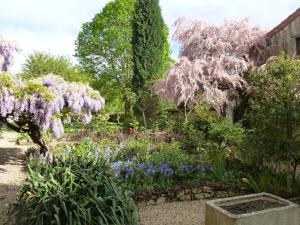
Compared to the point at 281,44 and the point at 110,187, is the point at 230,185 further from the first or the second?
the point at 281,44

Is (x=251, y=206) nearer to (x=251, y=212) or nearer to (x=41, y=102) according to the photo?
(x=251, y=212)

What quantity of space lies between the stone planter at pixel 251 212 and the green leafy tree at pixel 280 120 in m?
1.51

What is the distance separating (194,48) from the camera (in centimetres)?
1223

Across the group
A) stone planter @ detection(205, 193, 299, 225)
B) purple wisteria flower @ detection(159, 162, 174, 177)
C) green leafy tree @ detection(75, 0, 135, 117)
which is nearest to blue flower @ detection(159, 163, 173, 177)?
purple wisteria flower @ detection(159, 162, 174, 177)

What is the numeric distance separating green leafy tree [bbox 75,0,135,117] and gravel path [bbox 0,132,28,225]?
1319cm

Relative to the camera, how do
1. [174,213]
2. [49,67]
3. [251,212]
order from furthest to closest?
[49,67], [174,213], [251,212]

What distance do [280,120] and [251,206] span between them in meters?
2.06

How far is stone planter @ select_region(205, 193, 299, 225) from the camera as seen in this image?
3.73m

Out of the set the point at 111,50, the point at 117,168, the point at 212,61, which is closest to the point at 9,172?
the point at 117,168

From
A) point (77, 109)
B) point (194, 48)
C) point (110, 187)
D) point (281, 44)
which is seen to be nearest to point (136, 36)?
point (194, 48)

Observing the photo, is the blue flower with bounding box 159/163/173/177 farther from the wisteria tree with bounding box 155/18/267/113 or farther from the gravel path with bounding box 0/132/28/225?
the wisteria tree with bounding box 155/18/267/113

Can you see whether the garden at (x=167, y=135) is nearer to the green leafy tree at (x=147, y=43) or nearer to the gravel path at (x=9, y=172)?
the green leafy tree at (x=147, y=43)

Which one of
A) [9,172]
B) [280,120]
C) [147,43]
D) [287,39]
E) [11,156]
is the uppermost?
[147,43]

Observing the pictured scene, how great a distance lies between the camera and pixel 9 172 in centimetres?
800
